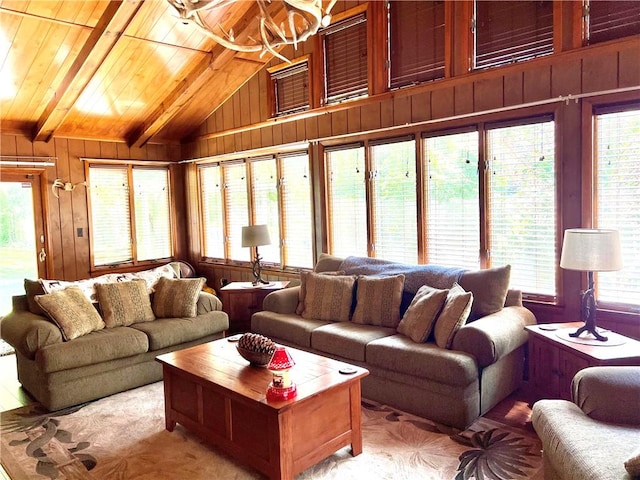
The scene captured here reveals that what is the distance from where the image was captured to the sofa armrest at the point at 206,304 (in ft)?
15.1

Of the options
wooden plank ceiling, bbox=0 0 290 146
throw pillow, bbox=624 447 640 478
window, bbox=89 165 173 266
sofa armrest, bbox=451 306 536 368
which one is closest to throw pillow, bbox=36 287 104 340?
wooden plank ceiling, bbox=0 0 290 146

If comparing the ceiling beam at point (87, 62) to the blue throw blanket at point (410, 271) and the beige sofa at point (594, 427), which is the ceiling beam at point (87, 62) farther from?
the beige sofa at point (594, 427)

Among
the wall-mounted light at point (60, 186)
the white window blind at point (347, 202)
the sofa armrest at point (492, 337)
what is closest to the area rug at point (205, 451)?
the sofa armrest at point (492, 337)

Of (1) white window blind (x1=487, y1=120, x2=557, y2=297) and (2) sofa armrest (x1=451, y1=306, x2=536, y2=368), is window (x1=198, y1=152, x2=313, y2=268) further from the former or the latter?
(2) sofa armrest (x1=451, y1=306, x2=536, y2=368)

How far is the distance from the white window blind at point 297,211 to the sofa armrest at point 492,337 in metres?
2.60

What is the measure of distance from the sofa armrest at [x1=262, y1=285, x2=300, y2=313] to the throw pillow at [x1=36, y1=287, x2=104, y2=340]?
146 cm

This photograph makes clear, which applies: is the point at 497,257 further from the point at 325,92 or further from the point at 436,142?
the point at 325,92

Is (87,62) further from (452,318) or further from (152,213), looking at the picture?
(452,318)

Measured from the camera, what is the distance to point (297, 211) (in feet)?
18.6

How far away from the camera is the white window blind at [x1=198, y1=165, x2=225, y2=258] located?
22.1 ft

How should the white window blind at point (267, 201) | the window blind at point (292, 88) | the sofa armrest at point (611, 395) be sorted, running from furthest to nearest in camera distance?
1. the white window blind at point (267, 201)
2. the window blind at point (292, 88)
3. the sofa armrest at point (611, 395)

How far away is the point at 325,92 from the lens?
16.9 ft

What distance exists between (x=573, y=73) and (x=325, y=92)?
8.14ft

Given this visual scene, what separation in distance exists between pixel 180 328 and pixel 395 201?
230cm
